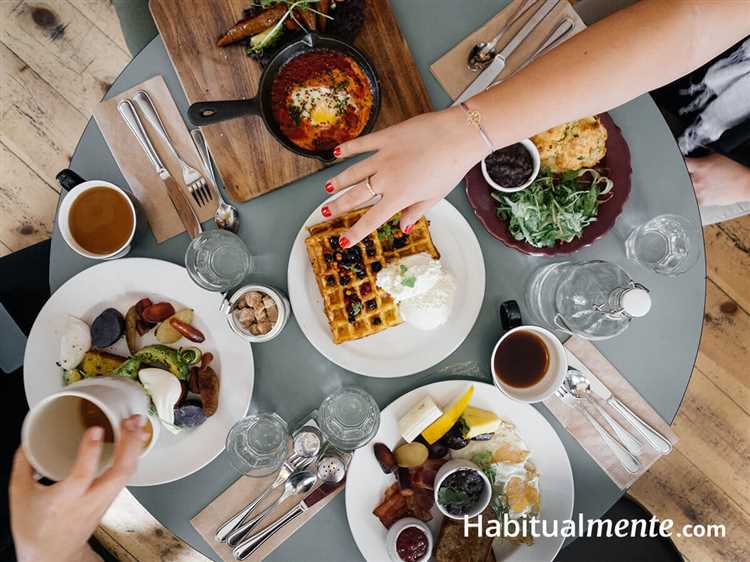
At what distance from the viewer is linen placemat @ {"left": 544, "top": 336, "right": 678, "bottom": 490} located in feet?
5.83

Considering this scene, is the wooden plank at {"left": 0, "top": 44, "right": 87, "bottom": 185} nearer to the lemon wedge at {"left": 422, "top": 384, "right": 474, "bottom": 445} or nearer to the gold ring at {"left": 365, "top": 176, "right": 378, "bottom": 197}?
the gold ring at {"left": 365, "top": 176, "right": 378, "bottom": 197}

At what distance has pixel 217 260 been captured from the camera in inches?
68.1

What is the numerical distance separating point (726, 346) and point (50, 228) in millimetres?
3873

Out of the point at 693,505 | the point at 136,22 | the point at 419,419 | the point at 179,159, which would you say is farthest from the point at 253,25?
the point at 693,505

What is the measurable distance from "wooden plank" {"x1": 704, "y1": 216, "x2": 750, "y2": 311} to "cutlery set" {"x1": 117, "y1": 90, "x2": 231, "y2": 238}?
2.67m

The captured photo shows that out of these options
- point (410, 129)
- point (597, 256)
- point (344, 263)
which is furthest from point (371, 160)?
point (597, 256)

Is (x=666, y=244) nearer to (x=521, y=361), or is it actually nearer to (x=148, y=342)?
(x=521, y=361)

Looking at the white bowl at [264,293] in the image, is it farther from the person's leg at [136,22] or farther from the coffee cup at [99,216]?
the person's leg at [136,22]

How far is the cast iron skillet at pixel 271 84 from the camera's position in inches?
64.9

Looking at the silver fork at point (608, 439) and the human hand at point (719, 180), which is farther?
the human hand at point (719, 180)

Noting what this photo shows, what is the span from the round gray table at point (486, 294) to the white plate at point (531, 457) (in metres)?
0.06

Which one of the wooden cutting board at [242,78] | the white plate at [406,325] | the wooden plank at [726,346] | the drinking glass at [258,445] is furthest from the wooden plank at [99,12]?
the wooden plank at [726,346]

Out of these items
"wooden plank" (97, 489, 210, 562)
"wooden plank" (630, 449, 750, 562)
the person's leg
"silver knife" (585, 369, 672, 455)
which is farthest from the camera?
"wooden plank" (630, 449, 750, 562)

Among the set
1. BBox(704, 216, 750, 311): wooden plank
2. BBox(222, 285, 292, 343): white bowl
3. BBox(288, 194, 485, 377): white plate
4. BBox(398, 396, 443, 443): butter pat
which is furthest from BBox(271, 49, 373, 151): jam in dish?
BBox(704, 216, 750, 311): wooden plank
